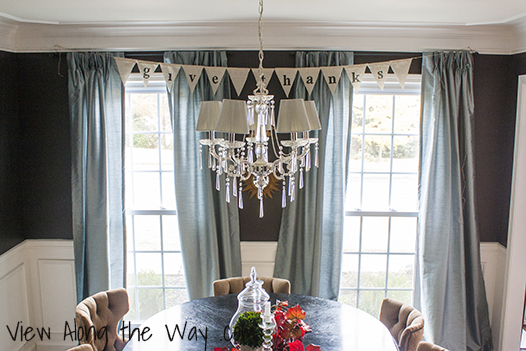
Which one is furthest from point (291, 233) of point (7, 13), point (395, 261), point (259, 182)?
point (7, 13)

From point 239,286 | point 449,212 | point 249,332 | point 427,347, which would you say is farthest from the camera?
point 449,212

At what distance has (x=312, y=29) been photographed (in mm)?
3141

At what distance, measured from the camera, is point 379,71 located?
3.18 m

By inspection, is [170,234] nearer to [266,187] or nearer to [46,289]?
[266,187]

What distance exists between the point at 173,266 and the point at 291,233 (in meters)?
1.14

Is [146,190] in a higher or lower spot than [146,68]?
lower

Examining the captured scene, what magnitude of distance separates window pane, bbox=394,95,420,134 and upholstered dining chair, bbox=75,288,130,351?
102 inches

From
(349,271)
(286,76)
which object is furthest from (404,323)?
(286,76)

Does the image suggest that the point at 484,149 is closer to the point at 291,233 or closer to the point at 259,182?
the point at 291,233

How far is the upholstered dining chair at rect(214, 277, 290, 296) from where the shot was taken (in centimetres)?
294

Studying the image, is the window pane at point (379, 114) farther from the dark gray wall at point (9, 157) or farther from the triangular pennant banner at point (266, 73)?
the dark gray wall at point (9, 157)

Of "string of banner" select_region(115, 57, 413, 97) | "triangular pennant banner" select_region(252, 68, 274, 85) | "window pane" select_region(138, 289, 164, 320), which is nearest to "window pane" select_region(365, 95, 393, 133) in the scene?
"string of banner" select_region(115, 57, 413, 97)

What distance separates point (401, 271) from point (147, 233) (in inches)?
A: 90.6

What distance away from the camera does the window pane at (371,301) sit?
3652 mm
